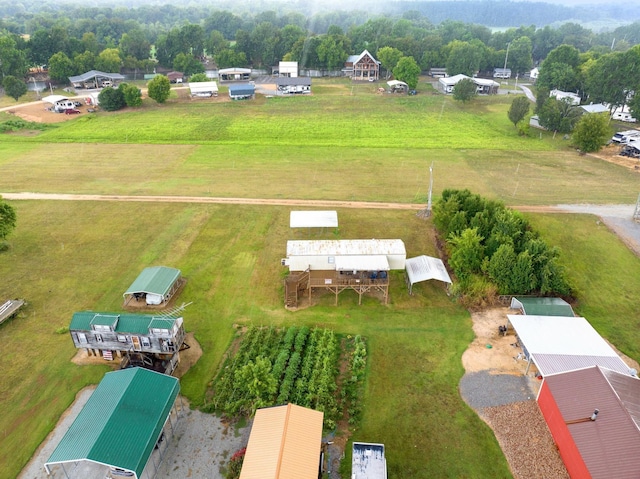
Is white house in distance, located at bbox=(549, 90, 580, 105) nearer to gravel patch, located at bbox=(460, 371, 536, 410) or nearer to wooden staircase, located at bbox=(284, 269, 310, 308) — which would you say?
wooden staircase, located at bbox=(284, 269, 310, 308)

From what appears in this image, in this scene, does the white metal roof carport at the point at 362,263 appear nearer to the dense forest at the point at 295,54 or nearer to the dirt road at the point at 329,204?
the dirt road at the point at 329,204

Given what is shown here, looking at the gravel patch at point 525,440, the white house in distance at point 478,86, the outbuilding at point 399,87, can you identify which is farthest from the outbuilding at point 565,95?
the gravel patch at point 525,440

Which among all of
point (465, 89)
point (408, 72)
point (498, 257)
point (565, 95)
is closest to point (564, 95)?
point (565, 95)

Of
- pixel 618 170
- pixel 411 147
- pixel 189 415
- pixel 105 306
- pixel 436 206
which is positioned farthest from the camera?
pixel 411 147

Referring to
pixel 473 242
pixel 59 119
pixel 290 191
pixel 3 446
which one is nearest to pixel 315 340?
pixel 473 242

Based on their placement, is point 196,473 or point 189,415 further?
point 189,415

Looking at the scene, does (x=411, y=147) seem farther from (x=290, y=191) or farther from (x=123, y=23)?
(x=123, y=23)
